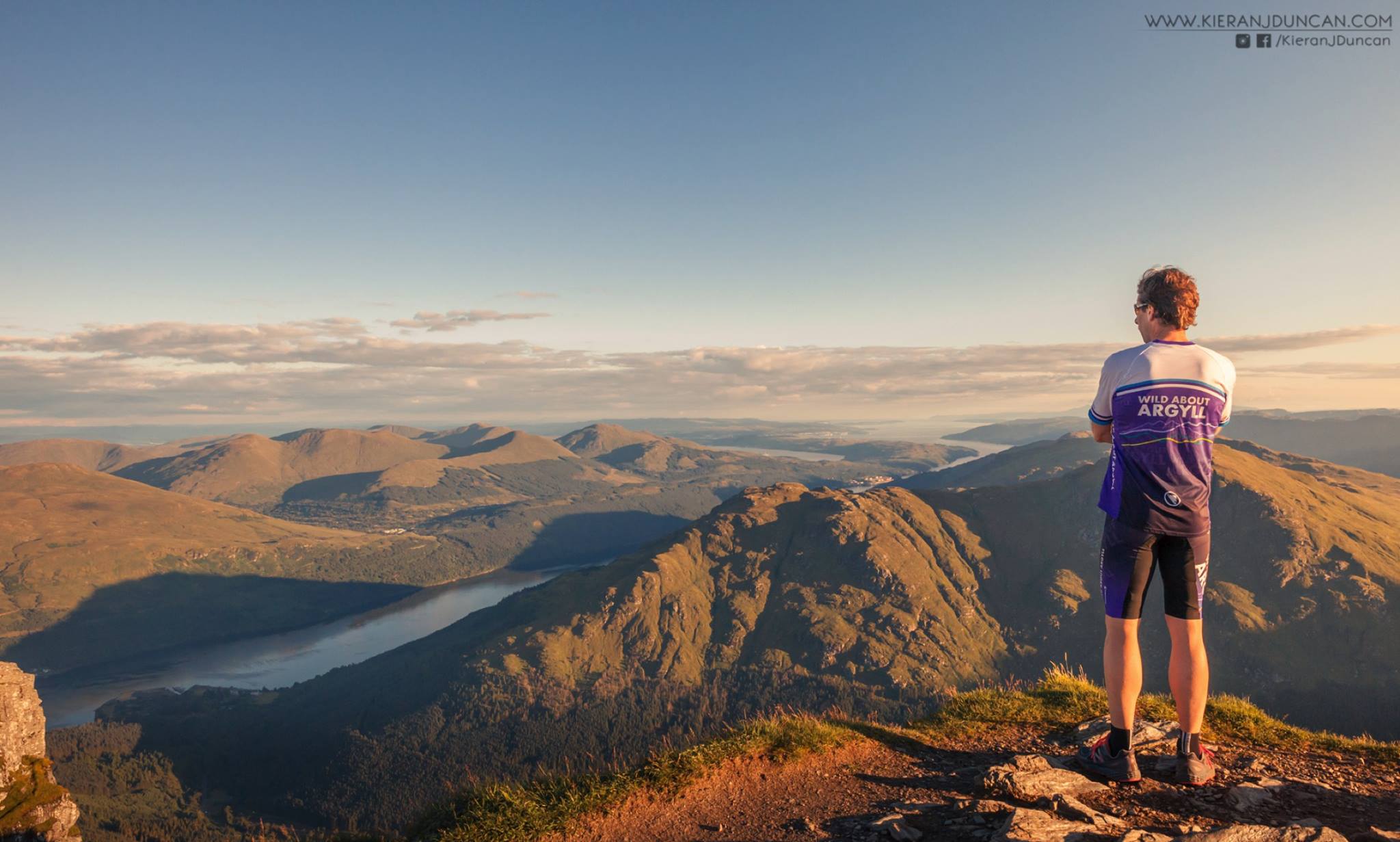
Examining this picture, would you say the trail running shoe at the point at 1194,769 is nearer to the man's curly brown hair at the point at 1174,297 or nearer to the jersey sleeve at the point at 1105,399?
the jersey sleeve at the point at 1105,399

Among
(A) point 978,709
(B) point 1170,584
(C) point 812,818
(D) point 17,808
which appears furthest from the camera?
(D) point 17,808

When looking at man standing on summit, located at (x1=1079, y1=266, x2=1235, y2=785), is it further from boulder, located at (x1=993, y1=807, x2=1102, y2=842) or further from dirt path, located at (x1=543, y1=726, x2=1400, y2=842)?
boulder, located at (x1=993, y1=807, x2=1102, y2=842)

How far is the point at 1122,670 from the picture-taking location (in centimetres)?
812

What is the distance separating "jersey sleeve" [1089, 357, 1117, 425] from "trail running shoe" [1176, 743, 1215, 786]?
14.4 feet

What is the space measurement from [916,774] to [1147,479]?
218 inches

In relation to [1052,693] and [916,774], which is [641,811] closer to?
[916,774]

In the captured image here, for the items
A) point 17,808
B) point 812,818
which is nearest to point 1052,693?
point 812,818

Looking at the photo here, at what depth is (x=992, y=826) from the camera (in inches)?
297

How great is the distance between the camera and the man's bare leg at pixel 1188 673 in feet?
26.0

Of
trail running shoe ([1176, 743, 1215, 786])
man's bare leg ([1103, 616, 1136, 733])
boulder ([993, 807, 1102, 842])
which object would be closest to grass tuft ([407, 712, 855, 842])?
boulder ([993, 807, 1102, 842])

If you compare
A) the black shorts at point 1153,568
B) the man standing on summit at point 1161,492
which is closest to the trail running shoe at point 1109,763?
the man standing on summit at point 1161,492

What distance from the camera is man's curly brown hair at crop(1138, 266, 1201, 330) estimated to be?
7.77m

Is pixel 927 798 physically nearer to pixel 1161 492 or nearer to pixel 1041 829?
pixel 1041 829

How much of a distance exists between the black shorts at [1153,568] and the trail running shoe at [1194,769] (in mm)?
1818
